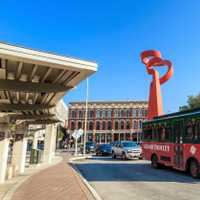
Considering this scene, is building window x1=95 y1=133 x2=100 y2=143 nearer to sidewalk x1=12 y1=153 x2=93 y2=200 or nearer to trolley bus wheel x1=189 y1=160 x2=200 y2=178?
trolley bus wheel x1=189 y1=160 x2=200 y2=178

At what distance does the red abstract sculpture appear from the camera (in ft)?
130

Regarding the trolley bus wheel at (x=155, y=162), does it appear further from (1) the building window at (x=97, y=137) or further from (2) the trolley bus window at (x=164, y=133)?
(1) the building window at (x=97, y=137)

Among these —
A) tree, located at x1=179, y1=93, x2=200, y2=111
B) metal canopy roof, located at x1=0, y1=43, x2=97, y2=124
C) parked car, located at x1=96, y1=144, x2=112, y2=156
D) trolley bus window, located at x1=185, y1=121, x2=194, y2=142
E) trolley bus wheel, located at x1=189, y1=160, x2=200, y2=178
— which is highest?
tree, located at x1=179, y1=93, x2=200, y2=111

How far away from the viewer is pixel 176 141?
594 inches

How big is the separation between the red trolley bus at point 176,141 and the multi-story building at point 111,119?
6718 cm

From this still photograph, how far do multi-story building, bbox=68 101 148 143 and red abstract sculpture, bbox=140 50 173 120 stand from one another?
44.8 m

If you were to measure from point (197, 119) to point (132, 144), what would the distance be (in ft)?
48.9

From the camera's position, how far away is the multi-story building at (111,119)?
8612 cm

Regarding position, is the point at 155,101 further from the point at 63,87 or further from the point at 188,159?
the point at 63,87

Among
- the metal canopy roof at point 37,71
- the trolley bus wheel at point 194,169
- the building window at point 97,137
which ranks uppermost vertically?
the building window at point 97,137

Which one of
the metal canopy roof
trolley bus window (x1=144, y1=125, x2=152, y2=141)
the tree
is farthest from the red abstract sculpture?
the metal canopy roof

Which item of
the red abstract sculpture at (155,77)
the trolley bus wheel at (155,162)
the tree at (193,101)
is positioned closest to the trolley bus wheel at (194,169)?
the trolley bus wheel at (155,162)

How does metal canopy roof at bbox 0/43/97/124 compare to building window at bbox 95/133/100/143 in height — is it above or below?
below

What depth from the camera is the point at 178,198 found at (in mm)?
8789
